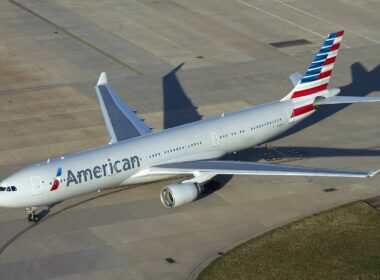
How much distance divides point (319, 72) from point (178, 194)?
1727 centimetres

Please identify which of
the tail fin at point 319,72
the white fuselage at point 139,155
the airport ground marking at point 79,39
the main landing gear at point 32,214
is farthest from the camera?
the airport ground marking at point 79,39

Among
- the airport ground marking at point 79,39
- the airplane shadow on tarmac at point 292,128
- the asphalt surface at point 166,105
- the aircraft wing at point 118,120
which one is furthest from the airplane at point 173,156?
the airport ground marking at point 79,39

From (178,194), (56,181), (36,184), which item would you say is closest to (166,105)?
(178,194)

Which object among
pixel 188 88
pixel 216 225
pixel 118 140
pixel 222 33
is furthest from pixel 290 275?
pixel 222 33

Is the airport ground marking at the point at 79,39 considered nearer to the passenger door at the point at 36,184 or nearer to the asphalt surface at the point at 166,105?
the asphalt surface at the point at 166,105

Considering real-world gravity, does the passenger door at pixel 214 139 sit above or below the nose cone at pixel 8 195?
above

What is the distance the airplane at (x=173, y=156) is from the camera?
5528cm

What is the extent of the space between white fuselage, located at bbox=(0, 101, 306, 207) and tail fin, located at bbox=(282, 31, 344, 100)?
56.7 inches

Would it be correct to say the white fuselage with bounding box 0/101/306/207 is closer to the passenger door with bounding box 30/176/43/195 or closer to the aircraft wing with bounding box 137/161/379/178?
the passenger door with bounding box 30/176/43/195

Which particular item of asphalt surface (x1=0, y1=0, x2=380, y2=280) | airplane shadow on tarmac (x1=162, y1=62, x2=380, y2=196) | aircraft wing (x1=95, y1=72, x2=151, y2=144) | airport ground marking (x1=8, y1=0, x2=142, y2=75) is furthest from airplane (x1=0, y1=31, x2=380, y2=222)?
airport ground marking (x1=8, y1=0, x2=142, y2=75)

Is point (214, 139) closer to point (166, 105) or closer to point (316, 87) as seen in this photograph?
point (316, 87)

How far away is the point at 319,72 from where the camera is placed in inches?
2648

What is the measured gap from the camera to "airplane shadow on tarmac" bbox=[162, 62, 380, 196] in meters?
66.9

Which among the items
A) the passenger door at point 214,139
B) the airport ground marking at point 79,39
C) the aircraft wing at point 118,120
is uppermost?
the airport ground marking at point 79,39
